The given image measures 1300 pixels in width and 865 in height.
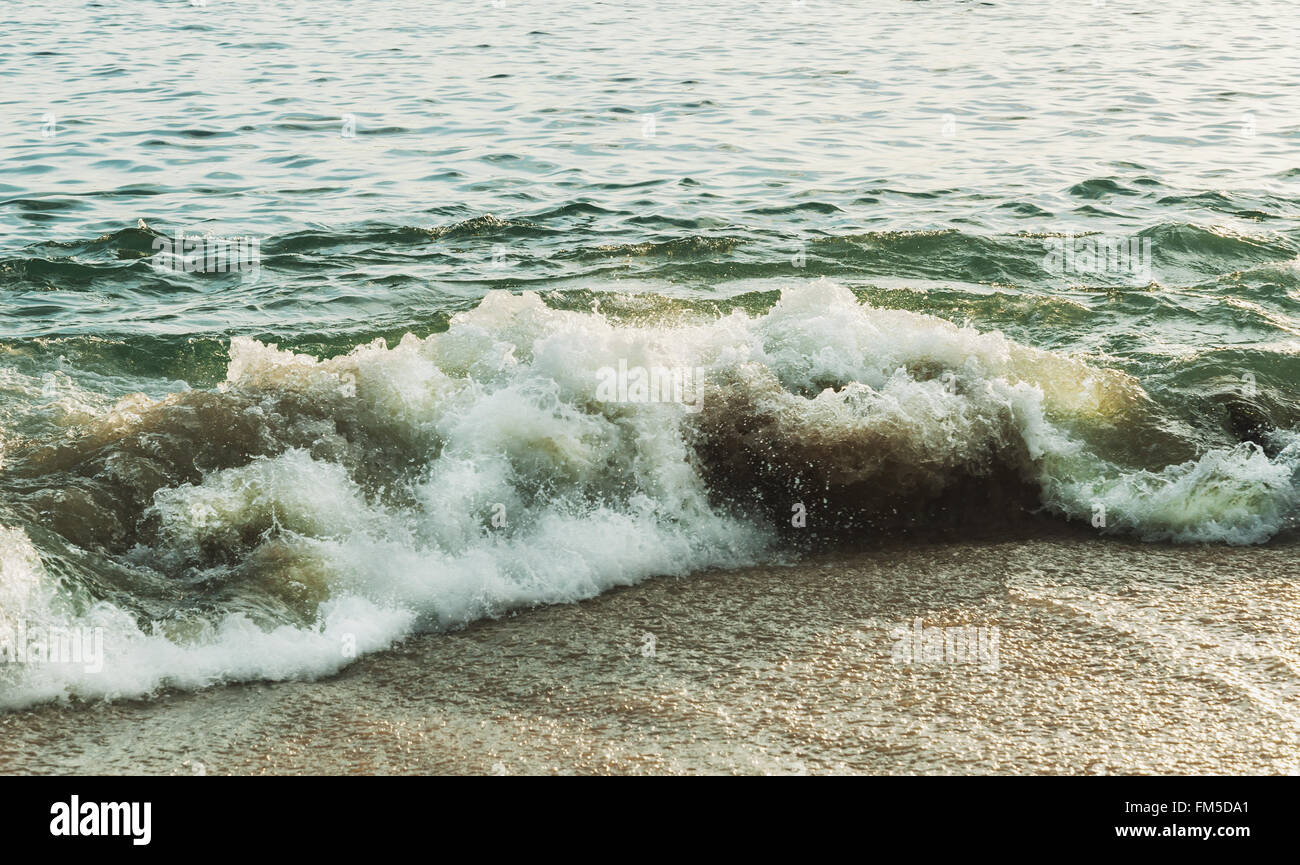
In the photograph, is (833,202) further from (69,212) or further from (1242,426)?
(69,212)

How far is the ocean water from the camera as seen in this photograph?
16.4 feet

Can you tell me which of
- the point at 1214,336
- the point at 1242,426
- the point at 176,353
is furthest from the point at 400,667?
the point at 1214,336

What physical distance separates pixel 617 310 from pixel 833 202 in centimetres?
315

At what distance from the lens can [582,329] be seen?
6133 millimetres

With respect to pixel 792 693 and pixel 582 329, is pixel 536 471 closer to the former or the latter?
pixel 582 329

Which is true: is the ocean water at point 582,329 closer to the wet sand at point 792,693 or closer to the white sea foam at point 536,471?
the white sea foam at point 536,471

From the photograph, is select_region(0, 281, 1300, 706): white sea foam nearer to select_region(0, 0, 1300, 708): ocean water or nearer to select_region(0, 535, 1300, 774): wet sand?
select_region(0, 0, 1300, 708): ocean water

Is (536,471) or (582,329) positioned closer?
(536,471)

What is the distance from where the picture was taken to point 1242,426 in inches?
245

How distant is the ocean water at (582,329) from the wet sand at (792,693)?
0.27 m

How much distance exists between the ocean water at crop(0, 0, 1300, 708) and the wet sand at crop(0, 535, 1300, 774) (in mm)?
274

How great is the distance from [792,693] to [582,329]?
8.40 ft

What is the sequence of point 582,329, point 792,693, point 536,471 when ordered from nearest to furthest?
point 792,693
point 536,471
point 582,329

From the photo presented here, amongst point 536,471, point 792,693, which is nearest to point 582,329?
point 536,471
